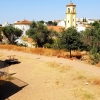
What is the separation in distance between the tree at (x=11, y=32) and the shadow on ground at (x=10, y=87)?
23728 millimetres

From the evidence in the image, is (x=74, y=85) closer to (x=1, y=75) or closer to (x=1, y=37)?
(x=1, y=75)

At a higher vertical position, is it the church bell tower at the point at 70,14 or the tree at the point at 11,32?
the church bell tower at the point at 70,14

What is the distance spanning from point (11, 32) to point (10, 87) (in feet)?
84.6

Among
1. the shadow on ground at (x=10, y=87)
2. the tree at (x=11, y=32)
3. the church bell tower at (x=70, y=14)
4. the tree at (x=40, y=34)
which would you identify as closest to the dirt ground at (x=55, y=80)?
the shadow on ground at (x=10, y=87)

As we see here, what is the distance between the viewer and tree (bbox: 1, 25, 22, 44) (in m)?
38.6

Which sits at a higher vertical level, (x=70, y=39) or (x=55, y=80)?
(x=70, y=39)

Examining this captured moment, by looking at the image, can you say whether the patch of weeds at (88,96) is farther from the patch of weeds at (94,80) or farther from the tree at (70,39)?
the tree at (70,39)

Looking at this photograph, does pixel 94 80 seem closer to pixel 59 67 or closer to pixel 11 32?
pixel 59 67

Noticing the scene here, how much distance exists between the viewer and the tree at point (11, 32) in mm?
38594

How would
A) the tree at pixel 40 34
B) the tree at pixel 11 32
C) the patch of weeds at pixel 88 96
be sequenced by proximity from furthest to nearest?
the tree at pixel 11 32 < the tree at pixel 40 34 < the patch of weeds at pixel 88 96

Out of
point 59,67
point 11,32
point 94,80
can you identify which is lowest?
point 94,80

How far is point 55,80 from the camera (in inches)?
617

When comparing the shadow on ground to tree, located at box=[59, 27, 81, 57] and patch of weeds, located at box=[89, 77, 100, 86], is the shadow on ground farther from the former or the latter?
tree, located at box=[59, 27, 81, 57]

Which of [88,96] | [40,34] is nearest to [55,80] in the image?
[88,96]
